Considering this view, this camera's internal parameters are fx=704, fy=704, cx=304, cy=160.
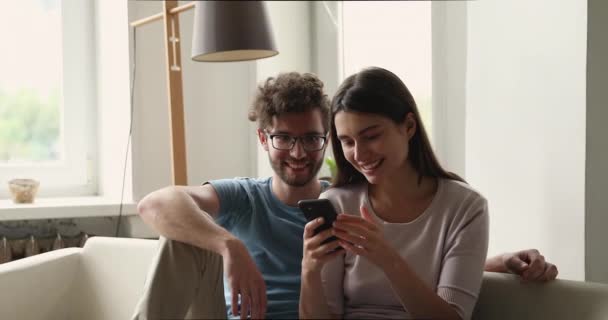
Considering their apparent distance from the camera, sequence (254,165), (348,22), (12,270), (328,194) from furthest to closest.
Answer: (348,22) → (254,165) → (12,270) → (328,194)

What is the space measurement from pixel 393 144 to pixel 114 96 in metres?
1.41

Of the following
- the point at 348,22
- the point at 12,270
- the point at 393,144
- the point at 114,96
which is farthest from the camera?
the point at 348,22

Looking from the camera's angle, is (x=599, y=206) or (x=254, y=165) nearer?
(x=599, y=206)

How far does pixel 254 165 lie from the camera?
9.27 ft

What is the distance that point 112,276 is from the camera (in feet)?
6.84

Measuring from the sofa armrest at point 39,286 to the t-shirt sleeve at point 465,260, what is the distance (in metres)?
1.17

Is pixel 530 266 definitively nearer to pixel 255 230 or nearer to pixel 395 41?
pixel 255 230

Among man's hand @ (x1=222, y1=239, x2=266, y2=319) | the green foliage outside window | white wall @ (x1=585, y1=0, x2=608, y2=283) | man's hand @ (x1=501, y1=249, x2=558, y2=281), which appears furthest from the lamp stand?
white wall @ (x1=585, y1=0, x2=608, y2=283)

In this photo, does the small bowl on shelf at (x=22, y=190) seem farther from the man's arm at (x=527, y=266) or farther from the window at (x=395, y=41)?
the man's arm at (x=527, y=266)

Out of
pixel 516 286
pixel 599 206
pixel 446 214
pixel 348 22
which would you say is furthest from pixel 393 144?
pixel 348 22

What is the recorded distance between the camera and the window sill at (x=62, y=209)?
7.59 ft

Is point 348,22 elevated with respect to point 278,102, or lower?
elevated

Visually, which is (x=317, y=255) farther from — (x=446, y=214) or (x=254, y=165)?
(x=254, y=165)

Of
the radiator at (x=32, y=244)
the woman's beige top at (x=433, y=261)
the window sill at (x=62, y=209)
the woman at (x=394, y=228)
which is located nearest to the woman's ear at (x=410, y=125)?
the woman at (x=394, y=228)
